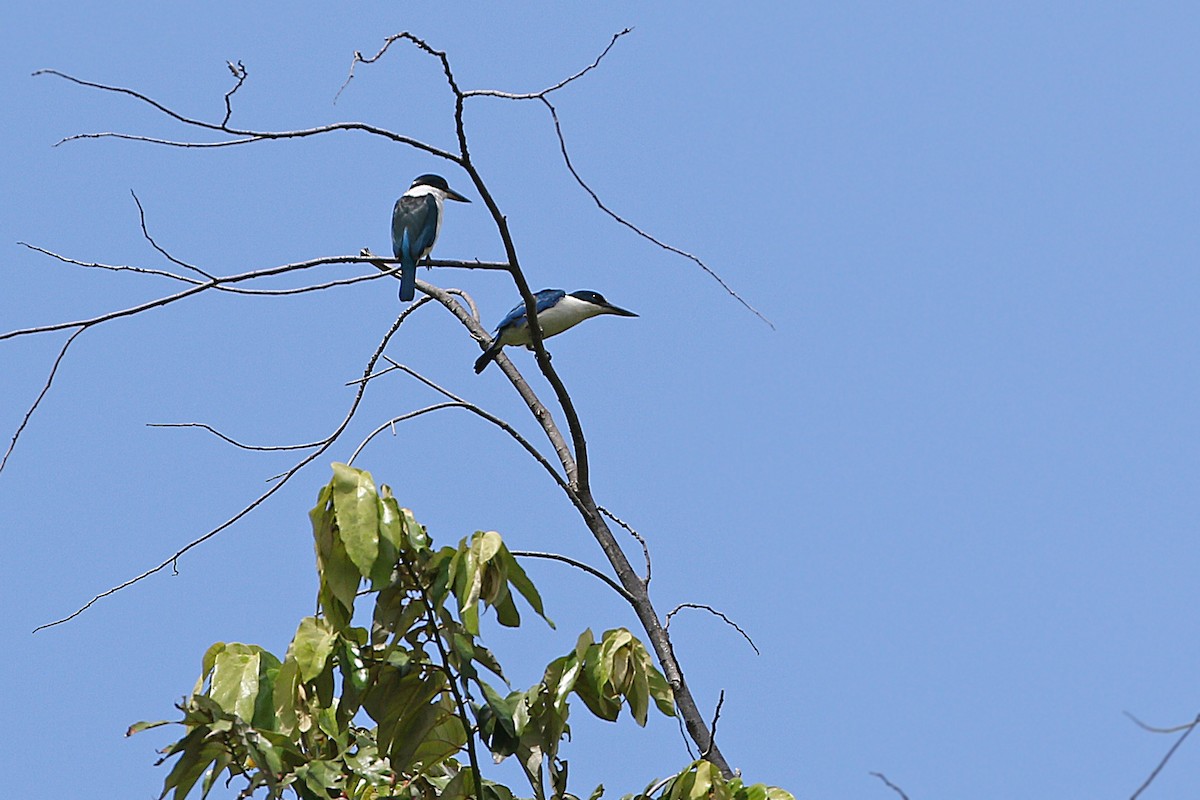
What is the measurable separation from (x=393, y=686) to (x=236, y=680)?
0.37 meters

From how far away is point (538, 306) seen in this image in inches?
298

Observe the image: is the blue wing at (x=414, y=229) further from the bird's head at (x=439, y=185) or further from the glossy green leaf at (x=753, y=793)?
the glossy green leaf at (x=753, y=793)

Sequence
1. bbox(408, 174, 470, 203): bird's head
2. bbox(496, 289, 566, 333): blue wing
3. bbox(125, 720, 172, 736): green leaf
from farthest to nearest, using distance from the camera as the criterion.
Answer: bbox(408, 174, 470, 203): bird's head, bbox(496, 289, 566, 333): blue wing, bbox(125, 720, 172, 736): green leaf

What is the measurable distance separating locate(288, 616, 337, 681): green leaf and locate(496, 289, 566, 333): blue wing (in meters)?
3.80

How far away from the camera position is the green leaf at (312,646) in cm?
319

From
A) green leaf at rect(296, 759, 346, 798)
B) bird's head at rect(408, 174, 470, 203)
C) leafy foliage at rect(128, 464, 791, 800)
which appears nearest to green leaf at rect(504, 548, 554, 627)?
leafy foliage at rect(128, 464, 791, 800)

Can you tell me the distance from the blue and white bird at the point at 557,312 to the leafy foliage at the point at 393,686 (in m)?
3.83

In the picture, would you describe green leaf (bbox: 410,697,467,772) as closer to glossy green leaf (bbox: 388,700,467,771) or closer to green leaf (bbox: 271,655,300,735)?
glossy green leaf (bbox: 388,700,467,771)

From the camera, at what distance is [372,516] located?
3.05 metres

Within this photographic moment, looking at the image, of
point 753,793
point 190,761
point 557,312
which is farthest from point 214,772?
point 557,312

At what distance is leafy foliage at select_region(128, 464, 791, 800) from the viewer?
303 centimetres

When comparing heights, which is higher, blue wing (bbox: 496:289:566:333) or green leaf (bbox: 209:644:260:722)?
blue wing (bbox: 496:289:566:333)

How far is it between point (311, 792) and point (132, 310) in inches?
49.0

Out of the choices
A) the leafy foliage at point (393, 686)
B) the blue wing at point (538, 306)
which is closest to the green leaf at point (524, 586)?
the leafy foliage at point (393, 686)
